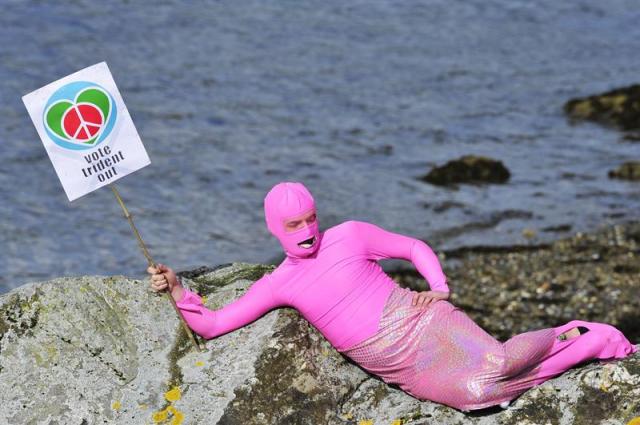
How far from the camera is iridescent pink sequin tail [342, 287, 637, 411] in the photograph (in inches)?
215

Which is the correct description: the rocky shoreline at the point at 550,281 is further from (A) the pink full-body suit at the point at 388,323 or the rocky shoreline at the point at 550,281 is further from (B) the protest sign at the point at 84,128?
(B) the protest sign at the point at 84,128

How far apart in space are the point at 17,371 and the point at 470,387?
7.88 feet

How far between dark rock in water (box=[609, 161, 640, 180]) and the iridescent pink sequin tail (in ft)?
37.4

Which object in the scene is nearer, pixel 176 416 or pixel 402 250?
pixel 176 416

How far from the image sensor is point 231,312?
5.82 m

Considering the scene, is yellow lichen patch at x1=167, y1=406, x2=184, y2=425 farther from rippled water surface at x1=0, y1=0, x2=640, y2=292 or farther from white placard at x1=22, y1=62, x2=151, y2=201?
rippled water surface at x1=0, y1=0, x2=640, y2=292

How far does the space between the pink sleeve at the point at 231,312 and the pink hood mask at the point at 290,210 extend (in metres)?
0.30

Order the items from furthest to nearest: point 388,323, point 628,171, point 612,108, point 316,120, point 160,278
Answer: point 612,108 → point 316,120 → point 628,171 → point 160,278 → point 388,323

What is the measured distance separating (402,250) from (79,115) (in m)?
1.92

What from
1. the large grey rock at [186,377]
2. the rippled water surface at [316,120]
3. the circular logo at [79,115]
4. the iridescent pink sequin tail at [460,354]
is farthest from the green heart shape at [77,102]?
the rippled water surface at [316,120]

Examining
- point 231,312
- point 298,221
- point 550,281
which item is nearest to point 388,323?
point 298,221

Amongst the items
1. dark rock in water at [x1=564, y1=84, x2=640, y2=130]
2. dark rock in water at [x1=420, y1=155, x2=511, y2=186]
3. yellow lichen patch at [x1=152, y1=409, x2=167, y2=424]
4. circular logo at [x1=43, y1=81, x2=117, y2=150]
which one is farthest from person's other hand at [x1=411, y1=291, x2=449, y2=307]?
dark rock in water at [x1=564, y1=84, x2=640, y2=130]

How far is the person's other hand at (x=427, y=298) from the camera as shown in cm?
566

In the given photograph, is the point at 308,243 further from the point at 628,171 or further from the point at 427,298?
the point at 628,171
